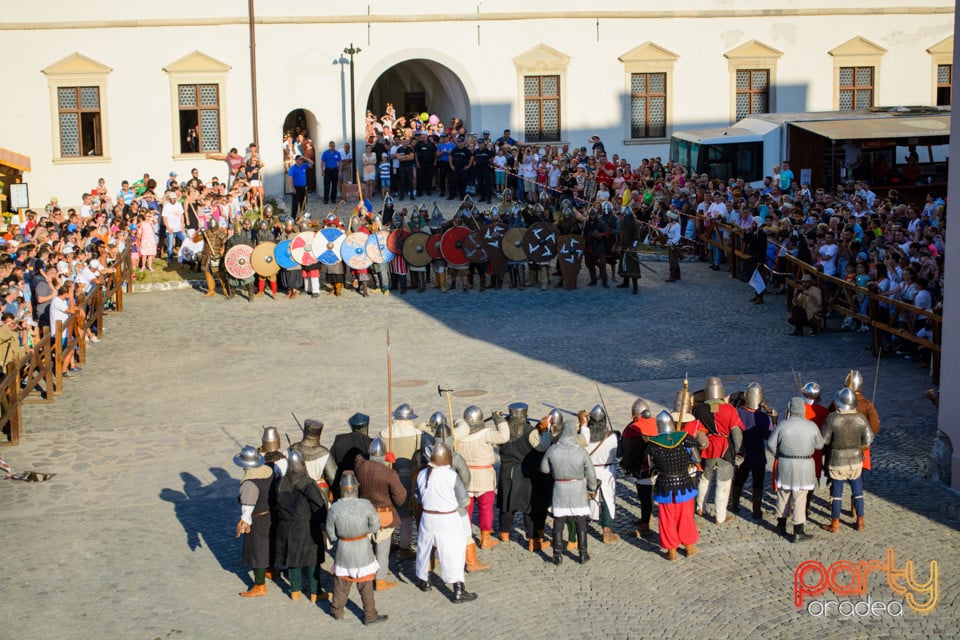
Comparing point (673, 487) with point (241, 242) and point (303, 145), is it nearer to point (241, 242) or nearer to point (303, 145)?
point (241, 242)

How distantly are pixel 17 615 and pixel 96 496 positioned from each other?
A: 294 cm

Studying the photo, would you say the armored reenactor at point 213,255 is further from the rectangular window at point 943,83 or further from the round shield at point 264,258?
the rectangular window at point 943,83

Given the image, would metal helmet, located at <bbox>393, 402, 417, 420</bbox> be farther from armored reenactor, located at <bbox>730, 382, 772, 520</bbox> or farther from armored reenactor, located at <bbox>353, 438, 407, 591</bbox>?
armored reenactor, located at <bbox>730, 382, 772, 520</bbox>

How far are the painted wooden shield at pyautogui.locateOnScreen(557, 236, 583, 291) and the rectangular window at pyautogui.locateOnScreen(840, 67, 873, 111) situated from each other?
49.7 ft

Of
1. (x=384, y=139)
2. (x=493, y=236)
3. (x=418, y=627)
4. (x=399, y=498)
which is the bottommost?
(x=418, y=627)

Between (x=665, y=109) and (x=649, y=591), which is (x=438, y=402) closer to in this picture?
(x=649, y=591)

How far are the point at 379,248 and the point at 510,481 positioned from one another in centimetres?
1140

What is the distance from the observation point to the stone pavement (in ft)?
34.3

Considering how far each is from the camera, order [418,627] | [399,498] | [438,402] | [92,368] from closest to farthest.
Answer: [418,627], [399,498], [438,402], [92,368]

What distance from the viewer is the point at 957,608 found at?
10.4 m

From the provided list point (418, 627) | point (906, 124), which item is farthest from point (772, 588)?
point (906, 124)

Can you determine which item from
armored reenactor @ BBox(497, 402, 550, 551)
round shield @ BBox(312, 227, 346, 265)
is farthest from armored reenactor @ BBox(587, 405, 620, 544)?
round shield @ BBox(312, 227, 346, 265)

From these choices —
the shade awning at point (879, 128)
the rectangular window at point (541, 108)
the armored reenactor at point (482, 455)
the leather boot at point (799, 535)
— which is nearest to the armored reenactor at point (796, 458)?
the leather boot at point (799, 535)

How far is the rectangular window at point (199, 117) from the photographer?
104 feet
